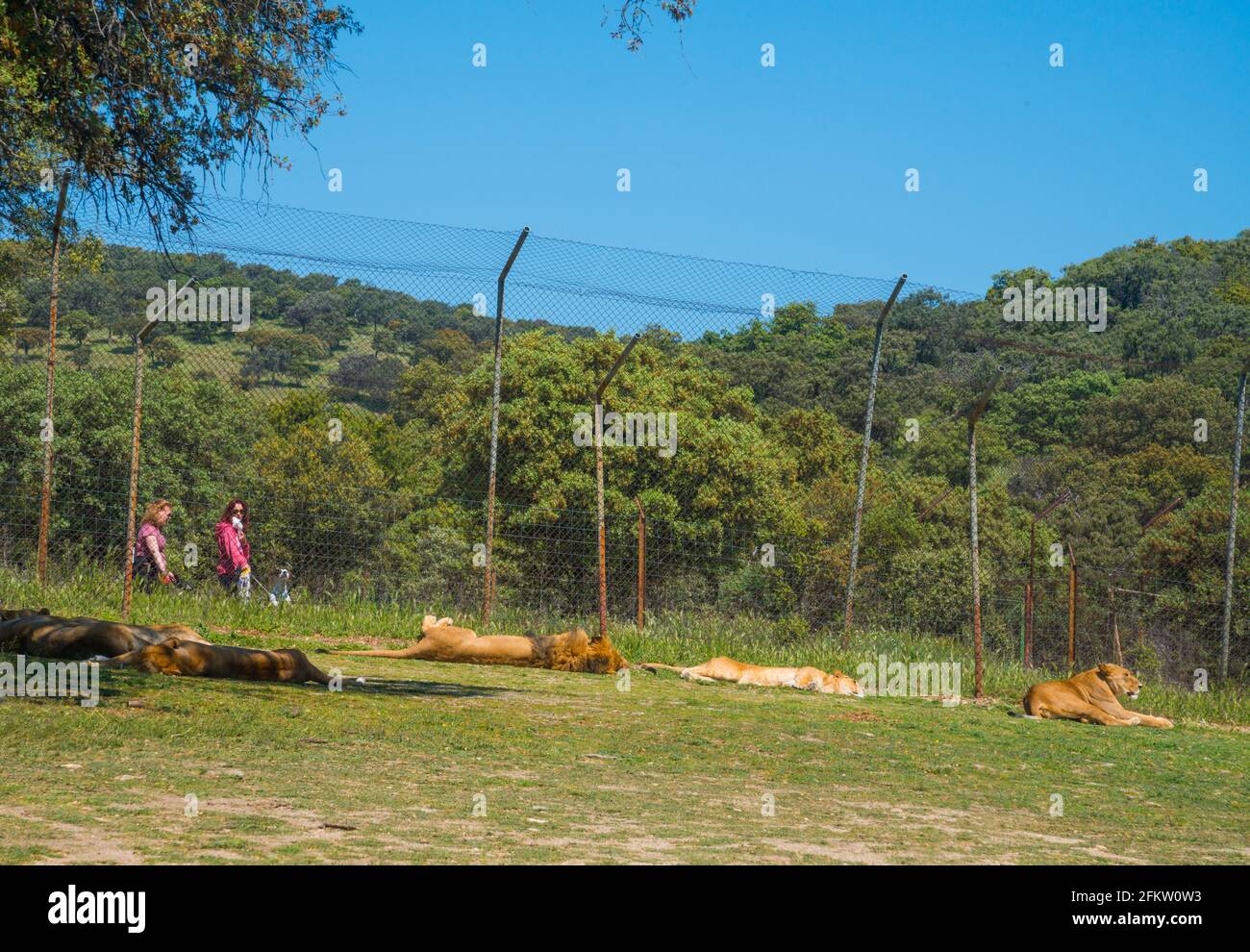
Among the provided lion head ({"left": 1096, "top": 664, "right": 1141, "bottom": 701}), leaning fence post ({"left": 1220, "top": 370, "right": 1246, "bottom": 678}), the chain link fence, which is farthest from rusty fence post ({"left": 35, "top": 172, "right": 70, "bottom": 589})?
leaning fence post ({"left": 1220, "top": 370, "right": 1246, "bottom": 678})

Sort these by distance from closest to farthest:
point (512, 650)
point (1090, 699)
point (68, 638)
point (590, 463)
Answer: point (68, 638) < point (1090, 699) < point (512, 650) < point (590, 463)

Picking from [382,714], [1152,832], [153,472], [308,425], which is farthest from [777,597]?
[308,425]

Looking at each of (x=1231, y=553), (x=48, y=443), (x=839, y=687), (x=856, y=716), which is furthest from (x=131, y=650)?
(x=1231, y=553)

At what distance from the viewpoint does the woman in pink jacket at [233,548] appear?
15.6 meters

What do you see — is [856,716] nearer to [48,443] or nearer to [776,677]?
[776,677]

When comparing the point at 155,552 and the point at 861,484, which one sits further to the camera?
the point at 861,484

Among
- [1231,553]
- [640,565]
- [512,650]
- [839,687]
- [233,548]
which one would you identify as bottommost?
[839,687]

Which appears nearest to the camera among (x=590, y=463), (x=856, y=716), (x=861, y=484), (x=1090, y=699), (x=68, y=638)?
(x=68, y=638)

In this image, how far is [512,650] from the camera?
13.3m

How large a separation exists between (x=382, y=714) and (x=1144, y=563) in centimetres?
2515

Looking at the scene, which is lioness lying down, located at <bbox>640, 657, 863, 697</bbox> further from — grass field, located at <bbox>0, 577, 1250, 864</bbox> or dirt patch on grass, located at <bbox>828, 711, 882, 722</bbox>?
dirt patch on grass, located at <bbox>828, 711, 882, 722</bbox>

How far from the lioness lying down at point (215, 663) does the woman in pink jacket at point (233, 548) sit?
222 inches

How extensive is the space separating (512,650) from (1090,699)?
17.3 ft

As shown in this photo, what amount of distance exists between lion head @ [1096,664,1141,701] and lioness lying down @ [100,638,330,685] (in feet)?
22.5
